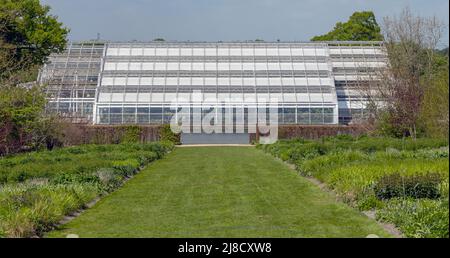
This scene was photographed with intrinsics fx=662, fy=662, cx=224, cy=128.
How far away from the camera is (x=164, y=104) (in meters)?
52.4

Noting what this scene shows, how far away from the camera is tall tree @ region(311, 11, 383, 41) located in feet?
245

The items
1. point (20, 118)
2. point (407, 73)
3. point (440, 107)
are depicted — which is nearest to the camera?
point (440, 107)

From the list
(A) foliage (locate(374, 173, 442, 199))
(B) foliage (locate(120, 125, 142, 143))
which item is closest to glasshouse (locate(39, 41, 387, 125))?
(B) foliage (locate(120, 125, 142, 143))

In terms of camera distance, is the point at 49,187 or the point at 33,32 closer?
the point at 49,187

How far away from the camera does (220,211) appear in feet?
42.5

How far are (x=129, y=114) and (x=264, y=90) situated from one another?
435 inches

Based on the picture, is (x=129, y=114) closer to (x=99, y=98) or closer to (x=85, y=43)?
(x=99, y=98)

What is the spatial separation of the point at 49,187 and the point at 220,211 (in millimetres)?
4279

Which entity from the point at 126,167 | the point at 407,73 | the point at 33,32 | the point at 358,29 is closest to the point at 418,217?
the point at 126,167

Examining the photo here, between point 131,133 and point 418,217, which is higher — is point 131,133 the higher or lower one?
the higher one

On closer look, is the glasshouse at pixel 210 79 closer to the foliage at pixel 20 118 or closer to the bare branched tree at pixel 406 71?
the bare branched tree at pixel 406 71

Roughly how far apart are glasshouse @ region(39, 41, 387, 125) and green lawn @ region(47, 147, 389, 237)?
1265 inches

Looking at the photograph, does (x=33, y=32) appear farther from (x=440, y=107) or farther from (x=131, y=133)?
(x=440, y=107)
